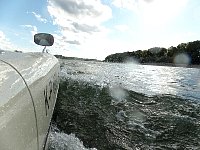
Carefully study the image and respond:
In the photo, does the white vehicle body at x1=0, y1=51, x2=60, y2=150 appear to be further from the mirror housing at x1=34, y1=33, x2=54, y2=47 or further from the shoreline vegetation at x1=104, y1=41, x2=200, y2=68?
the shoreline vegetation at x1=104, y1=41, x2=200, y2=68

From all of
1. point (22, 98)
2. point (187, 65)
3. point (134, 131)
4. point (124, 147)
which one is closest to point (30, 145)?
point (22, 98)

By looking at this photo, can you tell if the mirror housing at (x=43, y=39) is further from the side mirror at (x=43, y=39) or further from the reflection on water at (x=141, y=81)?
the reflection on water at (x=141, y=81)

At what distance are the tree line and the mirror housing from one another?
4830 inches

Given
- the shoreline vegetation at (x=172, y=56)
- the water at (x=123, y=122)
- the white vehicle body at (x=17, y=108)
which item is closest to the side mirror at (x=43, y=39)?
the water at (x=123, y=122)

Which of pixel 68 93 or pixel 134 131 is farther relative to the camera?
pixel 68 93

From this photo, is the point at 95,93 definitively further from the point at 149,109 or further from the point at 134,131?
the point at 134,131

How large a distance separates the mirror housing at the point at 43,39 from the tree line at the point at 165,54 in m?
123

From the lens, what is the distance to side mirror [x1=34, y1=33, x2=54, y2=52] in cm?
604

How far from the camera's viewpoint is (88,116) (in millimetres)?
7555

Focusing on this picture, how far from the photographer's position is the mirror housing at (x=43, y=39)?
19.8ft

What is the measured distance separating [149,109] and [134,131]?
2294 mm

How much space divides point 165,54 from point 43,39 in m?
144

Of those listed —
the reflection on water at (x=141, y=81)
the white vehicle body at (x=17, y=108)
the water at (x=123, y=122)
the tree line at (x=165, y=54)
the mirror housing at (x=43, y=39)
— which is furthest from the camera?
the tree line at (x=165, y=54)

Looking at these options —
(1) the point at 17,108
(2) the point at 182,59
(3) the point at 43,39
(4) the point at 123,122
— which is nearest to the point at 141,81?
(4) the point at 123,122
